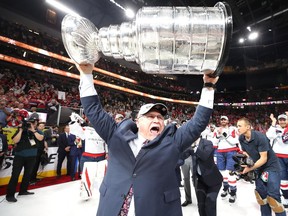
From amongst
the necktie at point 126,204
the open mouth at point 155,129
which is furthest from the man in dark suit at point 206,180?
the necktie at point 126,204

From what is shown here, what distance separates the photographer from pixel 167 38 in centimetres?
102

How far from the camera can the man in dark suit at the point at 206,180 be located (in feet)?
8.77

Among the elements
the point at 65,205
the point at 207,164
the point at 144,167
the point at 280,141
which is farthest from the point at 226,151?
the point at 144,167

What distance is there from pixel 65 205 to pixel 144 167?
351cm

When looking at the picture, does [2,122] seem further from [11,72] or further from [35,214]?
[11,72]

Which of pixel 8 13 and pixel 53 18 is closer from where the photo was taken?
pixel 8 13

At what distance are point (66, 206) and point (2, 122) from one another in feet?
7.40

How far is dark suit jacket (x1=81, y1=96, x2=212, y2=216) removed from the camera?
4.12 ft

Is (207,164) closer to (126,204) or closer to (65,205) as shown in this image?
(126,204)

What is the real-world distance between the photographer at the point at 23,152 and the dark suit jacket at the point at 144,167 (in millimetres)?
3455

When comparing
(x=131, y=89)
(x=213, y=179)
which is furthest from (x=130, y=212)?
(x=131, y=89)

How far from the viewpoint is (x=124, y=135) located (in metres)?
1.45

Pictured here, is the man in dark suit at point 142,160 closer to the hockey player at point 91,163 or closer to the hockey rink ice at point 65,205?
the hockey rink ice at point 65,205

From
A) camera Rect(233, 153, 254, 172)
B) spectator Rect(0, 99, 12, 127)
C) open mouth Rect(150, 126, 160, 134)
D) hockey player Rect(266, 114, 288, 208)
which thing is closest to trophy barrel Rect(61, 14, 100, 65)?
open mouth Rect(150, 126, 160, 134)
